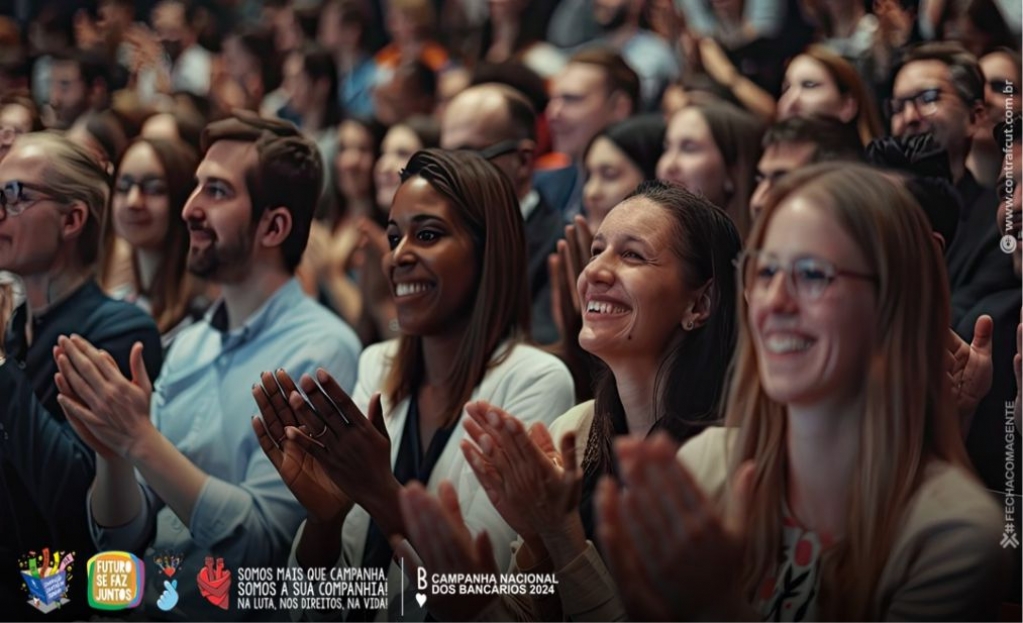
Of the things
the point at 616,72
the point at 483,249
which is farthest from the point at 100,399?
the point at 616,72

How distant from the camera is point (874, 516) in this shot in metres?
2.13

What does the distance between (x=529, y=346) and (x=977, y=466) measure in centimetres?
95

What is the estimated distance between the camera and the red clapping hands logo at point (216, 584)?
2.75 metres

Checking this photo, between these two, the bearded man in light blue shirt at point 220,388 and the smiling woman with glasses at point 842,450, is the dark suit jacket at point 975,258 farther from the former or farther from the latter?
the bearded man in light blue shirt at point 220,388

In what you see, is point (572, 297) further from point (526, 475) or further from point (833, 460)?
point (833, 460)

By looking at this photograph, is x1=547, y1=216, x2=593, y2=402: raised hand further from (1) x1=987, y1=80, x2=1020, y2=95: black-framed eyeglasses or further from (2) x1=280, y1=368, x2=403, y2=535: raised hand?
(1) x1=987, y1=80, x2=1020, y2=95: black-framed eyeglasses

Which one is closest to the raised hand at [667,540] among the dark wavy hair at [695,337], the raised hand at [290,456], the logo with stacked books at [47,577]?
the dark wavy hair at [695,337]

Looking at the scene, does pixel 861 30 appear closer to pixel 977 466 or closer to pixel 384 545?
pixel 977 466

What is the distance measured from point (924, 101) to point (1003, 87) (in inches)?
9.2

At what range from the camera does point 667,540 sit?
77.5 inches

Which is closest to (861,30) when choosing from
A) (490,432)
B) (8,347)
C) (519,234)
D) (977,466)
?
(519,234)

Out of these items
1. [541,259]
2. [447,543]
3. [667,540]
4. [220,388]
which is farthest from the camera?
[541,259]

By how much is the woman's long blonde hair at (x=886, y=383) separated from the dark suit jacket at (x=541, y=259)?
1.45 m

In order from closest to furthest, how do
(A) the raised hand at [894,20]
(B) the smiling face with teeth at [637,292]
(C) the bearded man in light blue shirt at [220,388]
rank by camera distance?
(B) the smiling face with teeth at [637,292]
(C) the bearded man in light blue shirt at [220,388]
(A) the raised hand at [894,20]
